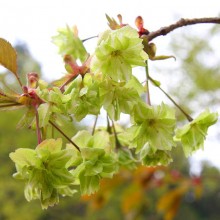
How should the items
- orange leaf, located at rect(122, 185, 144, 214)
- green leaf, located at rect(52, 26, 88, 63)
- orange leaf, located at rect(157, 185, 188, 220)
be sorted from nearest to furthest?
green leaf, located at rect(52, 26, 88, 63), orange leaf, located at rect(157, 185, 188, 220), orange leaf, located at rect(122, 185, 144, 214)

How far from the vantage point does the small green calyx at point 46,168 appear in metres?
0.65

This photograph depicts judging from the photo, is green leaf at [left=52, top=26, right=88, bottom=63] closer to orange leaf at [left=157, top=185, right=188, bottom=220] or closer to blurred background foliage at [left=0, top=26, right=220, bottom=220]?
blurred background foliage at [left=0, top=26, right=220, bottom=220]

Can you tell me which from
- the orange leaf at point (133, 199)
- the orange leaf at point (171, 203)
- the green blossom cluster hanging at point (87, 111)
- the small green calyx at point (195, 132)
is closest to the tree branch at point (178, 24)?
the green blossom cluster hanging at point (87, 111)

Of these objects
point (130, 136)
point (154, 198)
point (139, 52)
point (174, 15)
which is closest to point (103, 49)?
point (139, 52)

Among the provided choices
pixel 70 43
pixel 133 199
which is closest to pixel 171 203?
pixel 133 199

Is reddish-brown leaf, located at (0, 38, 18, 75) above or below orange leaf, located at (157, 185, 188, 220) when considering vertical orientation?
above

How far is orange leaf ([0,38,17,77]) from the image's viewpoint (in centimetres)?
71

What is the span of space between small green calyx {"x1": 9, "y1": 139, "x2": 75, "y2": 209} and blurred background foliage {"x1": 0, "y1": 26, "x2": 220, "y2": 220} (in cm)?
6

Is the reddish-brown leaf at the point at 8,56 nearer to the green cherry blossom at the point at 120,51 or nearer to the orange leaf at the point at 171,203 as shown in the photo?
→ the green cherry blossom at the point at 120,51

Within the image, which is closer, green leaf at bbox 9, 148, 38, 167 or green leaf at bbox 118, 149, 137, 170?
green leaf at bbox 9, 148, 38, 167

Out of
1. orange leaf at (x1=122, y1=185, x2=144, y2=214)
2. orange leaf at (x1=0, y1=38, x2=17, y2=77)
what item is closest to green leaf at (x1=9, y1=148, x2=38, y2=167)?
orange leaf at (x1=0, y1=38, x2=17, y2=77)

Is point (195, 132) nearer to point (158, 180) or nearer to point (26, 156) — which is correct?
point (26, 156)

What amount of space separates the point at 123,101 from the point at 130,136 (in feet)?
0.30

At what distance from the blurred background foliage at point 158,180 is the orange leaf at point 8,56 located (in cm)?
2
